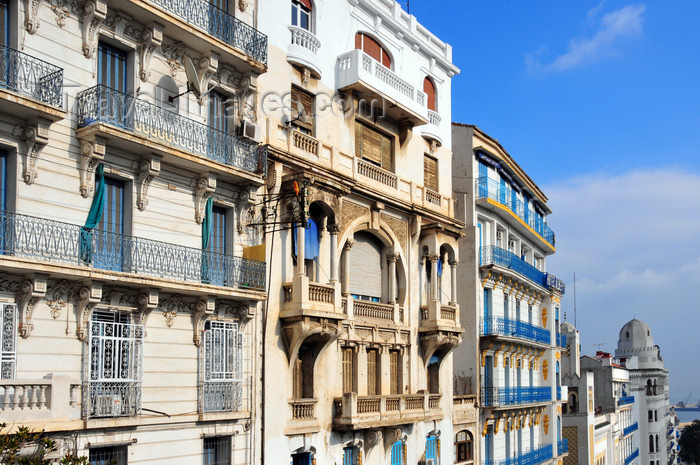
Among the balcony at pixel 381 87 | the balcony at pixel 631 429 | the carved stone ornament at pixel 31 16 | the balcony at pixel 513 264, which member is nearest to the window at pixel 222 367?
the carved stone ornament at pixel 31 16

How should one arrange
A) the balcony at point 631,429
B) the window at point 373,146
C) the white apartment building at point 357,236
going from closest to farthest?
the white apartment building at point 357,236
the window at point 373,146
the balcony at point 631,429

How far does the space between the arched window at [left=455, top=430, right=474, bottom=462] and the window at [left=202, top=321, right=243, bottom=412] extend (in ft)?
50.1

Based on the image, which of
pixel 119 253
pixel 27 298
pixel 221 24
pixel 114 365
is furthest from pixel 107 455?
pixel 221 24

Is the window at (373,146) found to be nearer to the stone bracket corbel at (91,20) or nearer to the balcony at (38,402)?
the stone bracket corbel at (91,20)

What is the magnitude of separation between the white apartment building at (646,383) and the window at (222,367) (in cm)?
8549

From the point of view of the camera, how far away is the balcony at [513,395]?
35844 mm

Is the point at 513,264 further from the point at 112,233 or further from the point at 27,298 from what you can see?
the point at 27,298

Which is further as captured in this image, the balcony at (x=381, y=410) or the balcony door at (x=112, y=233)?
the balcony at (x=381, y=410)

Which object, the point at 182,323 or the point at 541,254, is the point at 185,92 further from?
the point at 541,254

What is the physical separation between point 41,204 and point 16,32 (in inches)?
138

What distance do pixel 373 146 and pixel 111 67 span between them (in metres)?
12.1

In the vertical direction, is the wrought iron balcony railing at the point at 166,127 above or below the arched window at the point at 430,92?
below

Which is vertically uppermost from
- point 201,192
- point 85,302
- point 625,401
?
point 201,192

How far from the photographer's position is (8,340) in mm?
15406
